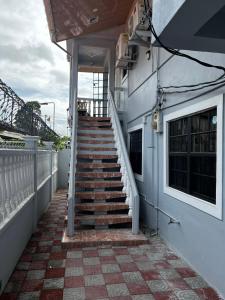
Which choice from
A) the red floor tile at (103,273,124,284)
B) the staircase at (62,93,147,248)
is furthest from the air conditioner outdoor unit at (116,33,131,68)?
the red floor tile at (103,273,124,284)

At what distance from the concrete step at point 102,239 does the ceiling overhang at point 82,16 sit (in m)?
5.05

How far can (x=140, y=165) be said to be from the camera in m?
6.74

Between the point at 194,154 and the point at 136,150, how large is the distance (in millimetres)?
3336

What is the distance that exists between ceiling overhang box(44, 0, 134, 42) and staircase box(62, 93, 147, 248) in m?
2.72

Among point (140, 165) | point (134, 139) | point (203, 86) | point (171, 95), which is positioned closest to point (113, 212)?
point (140, 165)

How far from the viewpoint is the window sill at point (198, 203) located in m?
3.10

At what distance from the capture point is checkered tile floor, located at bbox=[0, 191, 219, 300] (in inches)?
119

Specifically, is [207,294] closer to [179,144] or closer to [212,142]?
[212,142]

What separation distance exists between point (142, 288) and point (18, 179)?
220 centimetres

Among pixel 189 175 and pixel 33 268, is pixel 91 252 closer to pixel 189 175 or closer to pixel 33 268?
pixel 33 268

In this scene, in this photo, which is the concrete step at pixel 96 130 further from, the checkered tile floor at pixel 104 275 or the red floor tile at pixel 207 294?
the red floor tile at pixel 207 294

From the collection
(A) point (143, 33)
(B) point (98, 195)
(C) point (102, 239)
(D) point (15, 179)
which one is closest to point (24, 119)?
(B) point (98, 195)

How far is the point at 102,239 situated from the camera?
180 inches

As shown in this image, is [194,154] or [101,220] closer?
[194,154]
